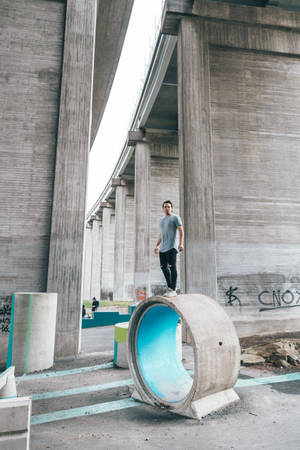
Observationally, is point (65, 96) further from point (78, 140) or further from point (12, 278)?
point (12, 278)

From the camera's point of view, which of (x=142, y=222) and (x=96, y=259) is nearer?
(x=142, y=222)

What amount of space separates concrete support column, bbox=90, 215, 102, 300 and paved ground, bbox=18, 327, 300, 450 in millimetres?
53813

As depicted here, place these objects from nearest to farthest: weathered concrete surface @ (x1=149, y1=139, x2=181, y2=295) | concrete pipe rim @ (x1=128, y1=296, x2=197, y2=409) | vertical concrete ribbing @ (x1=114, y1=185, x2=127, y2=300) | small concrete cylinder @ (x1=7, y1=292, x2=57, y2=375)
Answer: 1. concrete pipe rim @ (x1=128, y1=296, x2=197, y2=409)
2. small concrete cylinder @ (x1=7, y1=292, x2=57, y2=375)
3. weathered concrete surface @ (x1=149, y1=139, x2=181, y2=295)
4. vertical concrete ribbing @ (x1=114, y1=185, x2=127, y2=300)

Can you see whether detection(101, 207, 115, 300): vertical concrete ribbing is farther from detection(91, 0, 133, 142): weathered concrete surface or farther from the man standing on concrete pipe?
the man standing on concrete pipe

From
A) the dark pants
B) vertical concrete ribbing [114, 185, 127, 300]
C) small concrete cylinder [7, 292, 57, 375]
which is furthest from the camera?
vertical concrete ribbing [114, 185, 127, 300]

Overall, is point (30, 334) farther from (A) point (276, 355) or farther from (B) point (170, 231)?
(A) point (276, 355)

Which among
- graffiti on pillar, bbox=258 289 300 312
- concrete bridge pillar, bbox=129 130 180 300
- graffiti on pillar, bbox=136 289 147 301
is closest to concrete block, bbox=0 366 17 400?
graffiti on pillar, bbox=258 289 300 312

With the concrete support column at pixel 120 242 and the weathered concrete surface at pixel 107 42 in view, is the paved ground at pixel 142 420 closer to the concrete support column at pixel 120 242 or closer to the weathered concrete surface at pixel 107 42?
the weathered concrete surface at pixel 107 42

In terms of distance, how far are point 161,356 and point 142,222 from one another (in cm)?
2287

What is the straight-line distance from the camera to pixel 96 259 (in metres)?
61.2

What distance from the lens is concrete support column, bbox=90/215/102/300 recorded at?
6054 cm

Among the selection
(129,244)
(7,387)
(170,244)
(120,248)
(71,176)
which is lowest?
(7,387)

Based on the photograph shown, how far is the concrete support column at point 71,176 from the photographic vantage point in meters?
9.38

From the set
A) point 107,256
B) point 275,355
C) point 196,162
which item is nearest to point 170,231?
point 275,355
